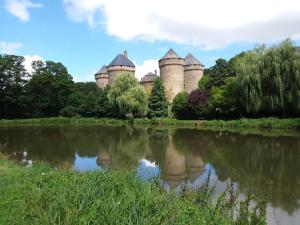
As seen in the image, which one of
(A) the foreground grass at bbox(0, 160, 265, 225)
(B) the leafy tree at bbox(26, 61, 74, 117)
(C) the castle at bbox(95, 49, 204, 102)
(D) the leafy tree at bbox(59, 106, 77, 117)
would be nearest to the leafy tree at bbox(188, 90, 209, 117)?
(C) the castle at bbox(95, 49, 204, 102)

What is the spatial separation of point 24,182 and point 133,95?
1262 inches

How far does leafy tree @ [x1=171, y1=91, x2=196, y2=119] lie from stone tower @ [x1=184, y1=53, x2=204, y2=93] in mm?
7790

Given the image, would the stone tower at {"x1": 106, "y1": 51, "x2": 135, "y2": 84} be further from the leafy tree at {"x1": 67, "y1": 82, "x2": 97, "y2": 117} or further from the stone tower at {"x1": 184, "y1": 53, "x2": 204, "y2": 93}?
the stone tower at {"x1": 184, "y1": 53, "x2": 204, "y2": 93}

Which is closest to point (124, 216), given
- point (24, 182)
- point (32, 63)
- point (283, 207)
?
point (24, 182)

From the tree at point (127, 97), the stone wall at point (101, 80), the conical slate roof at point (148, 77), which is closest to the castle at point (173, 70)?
the conical slate roof at point (148, 77)

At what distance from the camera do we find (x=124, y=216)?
3.89 meters

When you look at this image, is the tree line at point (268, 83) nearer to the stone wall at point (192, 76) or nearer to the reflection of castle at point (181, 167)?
the reflection of castle at point (181, 167)

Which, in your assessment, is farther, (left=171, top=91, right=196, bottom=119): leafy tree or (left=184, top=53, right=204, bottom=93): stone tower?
(left=184, top=53, right=204, bottom=93): stone tower

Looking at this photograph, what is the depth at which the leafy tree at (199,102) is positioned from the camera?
3484cm

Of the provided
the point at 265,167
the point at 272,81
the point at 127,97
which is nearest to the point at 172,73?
the point at 127,97

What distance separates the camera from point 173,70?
45.6 metres

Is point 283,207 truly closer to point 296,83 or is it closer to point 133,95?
point 296,83

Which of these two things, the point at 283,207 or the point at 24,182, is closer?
the point at 24,182

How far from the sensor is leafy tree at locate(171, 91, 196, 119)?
125 feet
